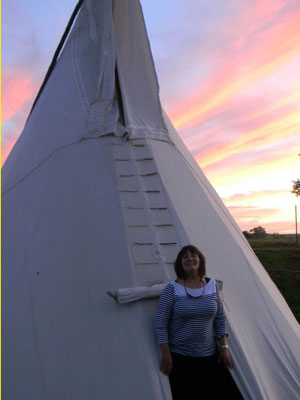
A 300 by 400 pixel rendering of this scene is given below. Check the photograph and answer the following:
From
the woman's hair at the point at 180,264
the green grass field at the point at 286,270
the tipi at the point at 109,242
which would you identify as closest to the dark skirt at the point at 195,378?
the tipi at the point at 109,242

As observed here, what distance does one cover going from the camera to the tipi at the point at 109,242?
298 centimetres

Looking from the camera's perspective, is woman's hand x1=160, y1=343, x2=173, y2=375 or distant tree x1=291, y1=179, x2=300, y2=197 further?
distant tree x1=291, y1=179, x2=300, y2=197

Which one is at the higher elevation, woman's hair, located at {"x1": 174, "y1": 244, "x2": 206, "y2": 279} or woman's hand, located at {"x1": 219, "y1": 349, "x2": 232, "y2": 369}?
woman's hair, located at {"x1": 174, "y1": 244, "x2": 206, "y2": 279}

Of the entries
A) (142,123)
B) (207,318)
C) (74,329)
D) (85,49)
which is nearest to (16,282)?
(74,329)

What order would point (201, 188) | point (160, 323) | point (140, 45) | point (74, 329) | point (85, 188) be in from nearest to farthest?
point (160, 323) < point (74, 329) < point (85, 188) < point (201, 188) < point (140, 45)

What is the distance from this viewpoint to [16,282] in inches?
140

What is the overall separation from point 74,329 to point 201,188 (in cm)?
205

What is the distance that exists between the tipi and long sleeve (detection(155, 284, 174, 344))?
16cm

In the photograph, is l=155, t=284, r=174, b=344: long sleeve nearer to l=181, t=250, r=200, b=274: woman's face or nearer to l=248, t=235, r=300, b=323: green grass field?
l=181, t=250, r=200, b=274: woman's face

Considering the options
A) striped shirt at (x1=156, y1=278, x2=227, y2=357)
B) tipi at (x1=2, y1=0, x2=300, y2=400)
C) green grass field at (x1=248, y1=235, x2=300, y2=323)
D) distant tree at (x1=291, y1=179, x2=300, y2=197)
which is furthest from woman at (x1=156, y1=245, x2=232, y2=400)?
distant tree at (x1=291, y1=179, x2=300, y2=197)

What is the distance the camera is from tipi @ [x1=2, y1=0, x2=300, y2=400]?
2.98 meters

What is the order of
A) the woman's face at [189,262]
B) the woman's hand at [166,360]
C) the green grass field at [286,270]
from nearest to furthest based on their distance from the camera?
A: the woman's hand at [166,360]
the woman's face at [189,262]
the green grass field at [286,270]

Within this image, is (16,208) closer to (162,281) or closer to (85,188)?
(85,188)

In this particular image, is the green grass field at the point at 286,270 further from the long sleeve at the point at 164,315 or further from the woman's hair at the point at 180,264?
the long sleeve at the point at 164,315
